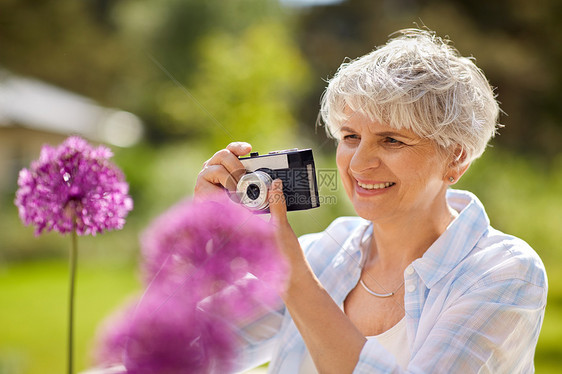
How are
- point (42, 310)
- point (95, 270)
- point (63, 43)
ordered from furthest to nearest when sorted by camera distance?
point (42, 310)
point (63, 43)
point (95, 270)

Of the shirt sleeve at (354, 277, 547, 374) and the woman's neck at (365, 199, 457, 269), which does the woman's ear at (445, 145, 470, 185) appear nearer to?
the woman's neck at (365, 199, 457, 269)

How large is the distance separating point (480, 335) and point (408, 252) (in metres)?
0.24

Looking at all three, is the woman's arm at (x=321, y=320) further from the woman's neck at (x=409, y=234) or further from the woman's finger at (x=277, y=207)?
the woman's neck at (x=409, y=234)

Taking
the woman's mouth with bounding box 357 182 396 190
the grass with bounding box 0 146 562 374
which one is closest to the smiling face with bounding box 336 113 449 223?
the woman's mouth with bounding box 357 182 396 190

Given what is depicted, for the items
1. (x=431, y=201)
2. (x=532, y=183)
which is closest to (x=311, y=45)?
(x=532, y=183)

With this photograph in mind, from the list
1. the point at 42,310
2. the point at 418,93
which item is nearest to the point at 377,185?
the point at 418,93

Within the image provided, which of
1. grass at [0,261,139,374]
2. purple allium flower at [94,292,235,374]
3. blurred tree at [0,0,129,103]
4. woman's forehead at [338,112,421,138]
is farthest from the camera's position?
blurred tree at [0,0,129,103]

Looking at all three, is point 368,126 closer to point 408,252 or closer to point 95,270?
point 408,252

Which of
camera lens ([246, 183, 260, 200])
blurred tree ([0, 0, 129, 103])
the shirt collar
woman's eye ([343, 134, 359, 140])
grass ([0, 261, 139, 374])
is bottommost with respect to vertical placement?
grass ([0, 261, 139, 374])

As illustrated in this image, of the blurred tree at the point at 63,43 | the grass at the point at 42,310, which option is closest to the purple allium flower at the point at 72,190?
the grass at the point at 42,310

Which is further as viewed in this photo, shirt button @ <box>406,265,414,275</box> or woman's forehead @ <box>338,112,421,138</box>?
shirt button @ <box>406,265,414,275</box>

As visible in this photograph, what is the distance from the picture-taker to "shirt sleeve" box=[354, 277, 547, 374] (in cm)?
69

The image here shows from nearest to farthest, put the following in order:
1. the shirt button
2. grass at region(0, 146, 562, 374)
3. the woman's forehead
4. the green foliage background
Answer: the woman's forehead, the shirt button, the green foliage background, grass at region(0, 146, 562, 374)

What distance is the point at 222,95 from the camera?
2.99m
